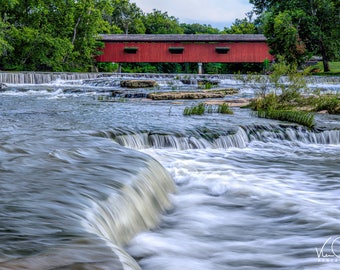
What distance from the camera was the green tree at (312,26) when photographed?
3569 cm

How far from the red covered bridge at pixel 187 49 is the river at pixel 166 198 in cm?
3270

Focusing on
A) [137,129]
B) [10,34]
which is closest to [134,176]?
[137,129]

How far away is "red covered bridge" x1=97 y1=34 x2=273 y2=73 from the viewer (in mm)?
41344

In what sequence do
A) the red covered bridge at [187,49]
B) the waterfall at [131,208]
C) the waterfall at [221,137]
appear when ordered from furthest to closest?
the red covered bridge at [187,49]
the waterfall at [221,137]
the waterfall at [131,208]

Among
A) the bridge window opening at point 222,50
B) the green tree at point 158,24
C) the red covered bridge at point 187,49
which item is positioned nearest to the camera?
the bridge window opening at point 222,50

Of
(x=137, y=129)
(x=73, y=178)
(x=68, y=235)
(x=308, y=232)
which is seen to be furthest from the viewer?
(x=137, y=129)

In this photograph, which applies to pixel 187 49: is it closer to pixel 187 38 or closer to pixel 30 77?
pixel 187 38

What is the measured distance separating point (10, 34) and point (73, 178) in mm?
33054

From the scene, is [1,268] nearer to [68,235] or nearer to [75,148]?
[68,235]

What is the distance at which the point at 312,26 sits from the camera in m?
36.0

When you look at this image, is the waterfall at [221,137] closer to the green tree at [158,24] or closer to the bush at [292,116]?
the bush at [292,116]

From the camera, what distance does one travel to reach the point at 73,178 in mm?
4871

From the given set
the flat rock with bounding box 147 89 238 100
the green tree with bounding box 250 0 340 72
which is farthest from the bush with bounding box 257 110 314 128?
the green tree with bounding box 250 0 340 72

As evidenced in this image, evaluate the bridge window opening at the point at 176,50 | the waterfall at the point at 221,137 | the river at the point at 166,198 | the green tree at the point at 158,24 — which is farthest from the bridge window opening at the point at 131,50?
the waterfall at the point at 221,137
